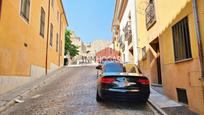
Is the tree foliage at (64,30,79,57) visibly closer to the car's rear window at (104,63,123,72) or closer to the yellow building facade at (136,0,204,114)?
the yellow building facade at (136,0,204,114)

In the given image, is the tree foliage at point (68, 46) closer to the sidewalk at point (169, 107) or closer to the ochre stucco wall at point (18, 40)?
the ochre stucco wall at point (18, 40)

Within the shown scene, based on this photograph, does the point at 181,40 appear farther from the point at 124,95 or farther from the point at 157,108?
the point at 124,95

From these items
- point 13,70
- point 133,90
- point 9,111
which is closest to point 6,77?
point 13,70

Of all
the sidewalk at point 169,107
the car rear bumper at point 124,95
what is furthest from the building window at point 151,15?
the car rear bumper at point 124,95

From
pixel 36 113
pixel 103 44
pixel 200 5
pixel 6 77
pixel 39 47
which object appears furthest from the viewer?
pixel 103 44

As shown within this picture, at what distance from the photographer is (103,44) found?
277 ft

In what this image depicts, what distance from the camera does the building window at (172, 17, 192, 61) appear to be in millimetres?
6507

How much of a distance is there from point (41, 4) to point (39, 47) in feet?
11.9

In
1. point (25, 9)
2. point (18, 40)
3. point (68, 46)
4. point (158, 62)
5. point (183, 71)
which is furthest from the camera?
point (68, 46)

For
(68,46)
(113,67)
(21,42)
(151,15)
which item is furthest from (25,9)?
(68,46)

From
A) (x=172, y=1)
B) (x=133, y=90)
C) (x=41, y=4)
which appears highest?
(x=41, y=4)

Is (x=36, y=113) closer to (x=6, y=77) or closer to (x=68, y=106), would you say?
(x=68, y=106)

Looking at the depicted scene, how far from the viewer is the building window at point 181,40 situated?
256 inches

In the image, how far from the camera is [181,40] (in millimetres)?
6949
